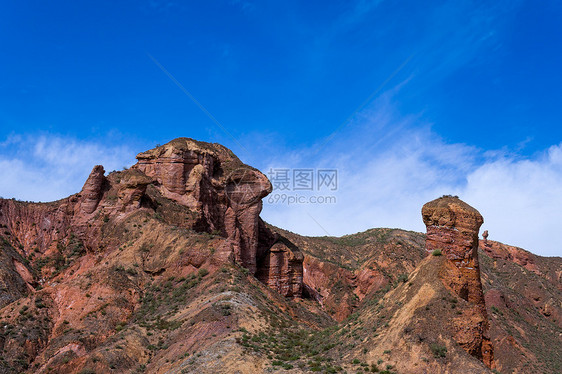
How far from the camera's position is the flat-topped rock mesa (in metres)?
55.6

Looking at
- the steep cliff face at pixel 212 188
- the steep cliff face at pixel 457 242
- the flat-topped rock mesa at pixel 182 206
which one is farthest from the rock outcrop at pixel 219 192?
the steep cliff face at pixel 457 242

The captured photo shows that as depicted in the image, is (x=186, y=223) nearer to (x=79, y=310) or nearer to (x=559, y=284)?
(x=79, y=310)

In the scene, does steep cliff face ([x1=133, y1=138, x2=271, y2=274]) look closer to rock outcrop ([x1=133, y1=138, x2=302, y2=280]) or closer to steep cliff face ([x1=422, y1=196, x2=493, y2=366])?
rock outcrop ([x1=133, y1=138, x2=302, y2=280])

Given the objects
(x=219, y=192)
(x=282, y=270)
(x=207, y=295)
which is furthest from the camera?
(x=219, y=192)

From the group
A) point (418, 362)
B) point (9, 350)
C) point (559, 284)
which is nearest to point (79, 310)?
point (9, 350)

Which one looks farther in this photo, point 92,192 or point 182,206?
point 182,206

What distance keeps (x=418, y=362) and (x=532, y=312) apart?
208 feet

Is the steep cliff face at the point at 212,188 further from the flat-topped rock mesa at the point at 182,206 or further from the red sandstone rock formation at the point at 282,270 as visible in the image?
the red sandstone rock formation at the point at 282,270

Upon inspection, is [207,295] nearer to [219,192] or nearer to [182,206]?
[182,206]

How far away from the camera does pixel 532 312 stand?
248 feet

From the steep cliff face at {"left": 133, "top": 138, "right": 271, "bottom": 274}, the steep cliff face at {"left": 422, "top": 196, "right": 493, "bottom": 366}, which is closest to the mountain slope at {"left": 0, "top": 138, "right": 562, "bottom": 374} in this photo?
the steep cliff face at {"left": 133, "top": 138, "right": 271, "bottom": 274}

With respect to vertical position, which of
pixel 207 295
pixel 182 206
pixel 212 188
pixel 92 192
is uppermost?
pixel 212 188

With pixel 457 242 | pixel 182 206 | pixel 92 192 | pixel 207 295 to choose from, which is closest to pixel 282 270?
pixel 182 206

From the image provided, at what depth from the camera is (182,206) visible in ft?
189
